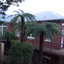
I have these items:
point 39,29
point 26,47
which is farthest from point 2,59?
point 39,29

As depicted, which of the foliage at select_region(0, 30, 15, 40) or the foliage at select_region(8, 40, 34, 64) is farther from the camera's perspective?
the foliage at select_region(0, 30, 15, 40)

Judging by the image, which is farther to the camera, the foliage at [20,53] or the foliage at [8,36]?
the foliage at [8,36]

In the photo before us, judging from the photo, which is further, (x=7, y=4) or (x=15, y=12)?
(x=15, y=12)

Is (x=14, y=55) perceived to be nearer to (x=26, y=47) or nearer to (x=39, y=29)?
(x=26, y=47)

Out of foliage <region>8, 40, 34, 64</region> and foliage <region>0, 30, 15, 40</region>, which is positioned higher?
foliage <region>0, 30, 15, 40</region>

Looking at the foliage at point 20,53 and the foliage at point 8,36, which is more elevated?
the foliage at point 8,36

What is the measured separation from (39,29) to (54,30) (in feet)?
3.16

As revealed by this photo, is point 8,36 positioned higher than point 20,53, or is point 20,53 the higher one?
point 8,36

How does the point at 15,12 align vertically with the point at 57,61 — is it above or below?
above

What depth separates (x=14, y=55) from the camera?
7.63 meters

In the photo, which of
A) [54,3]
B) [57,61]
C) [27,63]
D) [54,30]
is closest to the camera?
[54,30]

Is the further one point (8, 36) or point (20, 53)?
point (8, 36)

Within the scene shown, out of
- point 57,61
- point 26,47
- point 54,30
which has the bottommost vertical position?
point 57,61

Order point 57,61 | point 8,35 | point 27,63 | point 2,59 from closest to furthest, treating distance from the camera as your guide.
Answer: point 27,63, point 2,59, point 57,61, point 8,35
